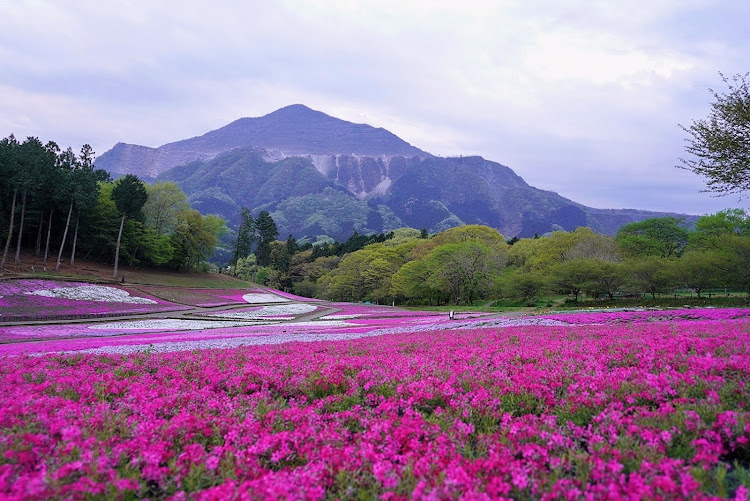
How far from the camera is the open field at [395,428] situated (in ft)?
11.8

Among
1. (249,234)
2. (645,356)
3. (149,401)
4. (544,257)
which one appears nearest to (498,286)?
(544,257)

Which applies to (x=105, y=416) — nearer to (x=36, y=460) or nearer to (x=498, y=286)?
(x=36, y=460)

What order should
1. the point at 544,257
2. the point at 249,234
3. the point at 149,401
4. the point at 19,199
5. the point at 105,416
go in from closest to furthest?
1. the point at 105,416
2. the point at 149,401
3. the point at 19,199
4. the point at 544,257
5. the point at 249,234

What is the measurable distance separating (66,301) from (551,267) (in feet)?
201

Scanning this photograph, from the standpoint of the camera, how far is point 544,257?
75125 mm

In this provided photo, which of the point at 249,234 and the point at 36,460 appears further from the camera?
the point at 249,234

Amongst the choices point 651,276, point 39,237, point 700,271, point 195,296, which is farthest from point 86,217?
point 700,271

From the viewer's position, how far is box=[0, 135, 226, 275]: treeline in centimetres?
4981

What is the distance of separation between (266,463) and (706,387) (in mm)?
5897

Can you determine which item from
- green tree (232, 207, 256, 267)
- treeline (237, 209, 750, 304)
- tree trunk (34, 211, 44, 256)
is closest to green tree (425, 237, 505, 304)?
treeline (237, 209, 750, 304)

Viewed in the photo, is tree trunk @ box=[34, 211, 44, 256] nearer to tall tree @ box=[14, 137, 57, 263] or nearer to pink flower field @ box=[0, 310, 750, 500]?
tall tree @ box=[14, 137, 57, 263]

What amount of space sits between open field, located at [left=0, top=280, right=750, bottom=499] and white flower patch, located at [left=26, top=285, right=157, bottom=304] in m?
37.4

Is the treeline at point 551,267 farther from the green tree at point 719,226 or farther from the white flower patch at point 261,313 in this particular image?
the white flower patch at point 261,313

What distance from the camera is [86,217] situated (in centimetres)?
6456
